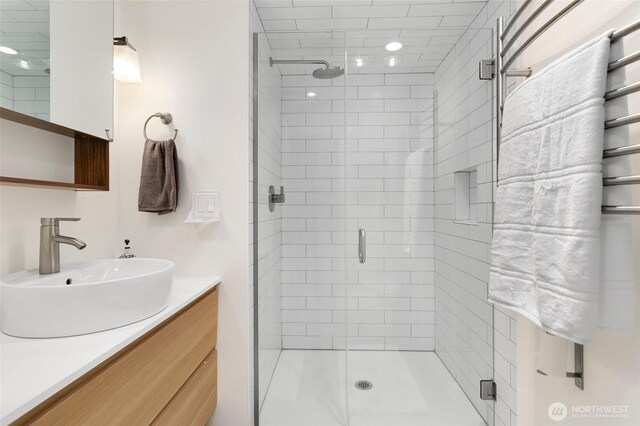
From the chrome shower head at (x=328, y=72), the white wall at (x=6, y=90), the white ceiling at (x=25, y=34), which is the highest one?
the chrome shower head at (x=328, y=72)

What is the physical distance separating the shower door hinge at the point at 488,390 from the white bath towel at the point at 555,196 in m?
0.77

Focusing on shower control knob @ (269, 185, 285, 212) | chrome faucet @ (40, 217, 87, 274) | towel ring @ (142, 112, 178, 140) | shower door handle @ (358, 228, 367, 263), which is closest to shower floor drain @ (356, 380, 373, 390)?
shower door handle @ (358, 228, 367, 263)

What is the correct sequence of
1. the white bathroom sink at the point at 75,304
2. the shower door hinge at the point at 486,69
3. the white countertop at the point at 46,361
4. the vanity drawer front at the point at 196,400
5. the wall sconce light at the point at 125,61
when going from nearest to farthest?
1. the white countertop at the point at 46,361
2. the white bathroom sink at the point at 75,304
3. the vanity drawer front at the point at 196,400
4. the wall sconce light at the point at 125,61
5. the shower door hinge at the point at 486,69

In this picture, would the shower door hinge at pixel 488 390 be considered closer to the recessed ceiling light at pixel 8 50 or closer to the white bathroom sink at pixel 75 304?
the white bathroom sink at pixel 75 304

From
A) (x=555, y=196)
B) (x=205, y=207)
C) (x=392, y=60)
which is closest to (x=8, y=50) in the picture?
(x=205, y=207)

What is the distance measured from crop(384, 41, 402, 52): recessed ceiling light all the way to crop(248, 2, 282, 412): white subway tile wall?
0.64m

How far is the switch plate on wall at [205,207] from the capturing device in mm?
1495

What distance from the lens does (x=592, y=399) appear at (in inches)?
36.8

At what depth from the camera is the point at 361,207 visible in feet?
5.70

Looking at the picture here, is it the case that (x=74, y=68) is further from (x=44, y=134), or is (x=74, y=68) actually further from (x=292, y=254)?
(x=292, y=254)

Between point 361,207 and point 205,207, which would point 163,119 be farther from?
point 361,207

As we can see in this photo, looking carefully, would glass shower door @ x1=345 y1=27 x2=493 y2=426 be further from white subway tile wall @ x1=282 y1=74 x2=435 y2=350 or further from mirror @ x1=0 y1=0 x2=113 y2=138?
mirror @ x1=0 y1=0 x2=113 y2=138

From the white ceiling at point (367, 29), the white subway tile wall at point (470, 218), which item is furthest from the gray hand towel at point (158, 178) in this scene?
the white subway tile wall at point (470, 218)

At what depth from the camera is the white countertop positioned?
55cm
